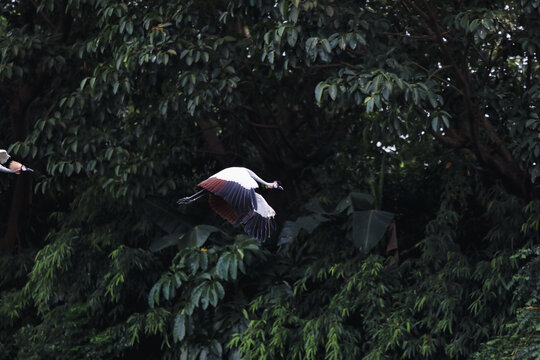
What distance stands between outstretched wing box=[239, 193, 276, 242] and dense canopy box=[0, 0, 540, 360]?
1164 millimetres

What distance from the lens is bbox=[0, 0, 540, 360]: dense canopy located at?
16.6 feet

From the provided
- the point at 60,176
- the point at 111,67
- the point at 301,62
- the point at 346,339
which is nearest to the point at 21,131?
the point at 60,176

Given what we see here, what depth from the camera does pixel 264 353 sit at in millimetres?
5633

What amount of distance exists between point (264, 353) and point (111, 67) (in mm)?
2329

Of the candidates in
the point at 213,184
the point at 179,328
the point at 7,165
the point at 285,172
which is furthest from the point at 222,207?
the point at 285,172

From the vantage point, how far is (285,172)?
22.4 ft

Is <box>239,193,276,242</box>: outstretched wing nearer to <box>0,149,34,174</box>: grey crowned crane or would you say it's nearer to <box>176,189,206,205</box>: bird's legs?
<box>176,189,206,205</box>: bird's legs

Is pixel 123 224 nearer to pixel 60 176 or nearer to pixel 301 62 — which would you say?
pixel 60 176

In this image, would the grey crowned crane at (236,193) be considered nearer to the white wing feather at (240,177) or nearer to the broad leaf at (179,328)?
the white wing feather at (240,177)

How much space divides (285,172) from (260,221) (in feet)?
10.0

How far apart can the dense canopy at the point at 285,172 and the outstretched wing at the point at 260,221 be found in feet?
3.82

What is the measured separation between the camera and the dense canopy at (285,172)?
5.07 m

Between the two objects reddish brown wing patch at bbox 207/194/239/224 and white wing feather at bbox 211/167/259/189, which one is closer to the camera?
white wing feather at bbox 211/167/259/189

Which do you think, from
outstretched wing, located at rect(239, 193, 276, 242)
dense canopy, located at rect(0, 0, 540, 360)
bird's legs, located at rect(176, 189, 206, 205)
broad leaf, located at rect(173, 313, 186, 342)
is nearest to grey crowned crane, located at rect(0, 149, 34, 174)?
bird's legs, located at rect(176, 189, 206, 205)
